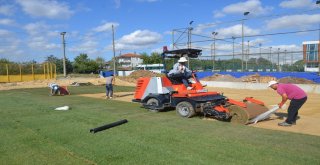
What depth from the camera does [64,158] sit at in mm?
5535

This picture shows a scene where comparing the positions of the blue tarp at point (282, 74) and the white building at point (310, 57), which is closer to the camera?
the blue tarp at point (282, 74)

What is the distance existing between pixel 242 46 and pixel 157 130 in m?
19.5

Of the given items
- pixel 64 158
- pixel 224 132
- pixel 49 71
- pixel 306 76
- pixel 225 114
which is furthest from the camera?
pixel 49 71

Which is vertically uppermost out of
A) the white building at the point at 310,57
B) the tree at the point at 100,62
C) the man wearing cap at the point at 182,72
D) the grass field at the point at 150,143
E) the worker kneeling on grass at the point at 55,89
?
the tree at the point at 100,62

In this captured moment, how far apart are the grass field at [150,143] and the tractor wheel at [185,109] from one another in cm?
41

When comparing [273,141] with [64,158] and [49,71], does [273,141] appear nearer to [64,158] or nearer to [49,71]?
[64,158]

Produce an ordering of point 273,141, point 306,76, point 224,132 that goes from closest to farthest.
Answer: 1. point 273,141
2. point 224,132
3. point 306,76

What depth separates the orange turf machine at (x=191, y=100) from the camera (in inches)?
347

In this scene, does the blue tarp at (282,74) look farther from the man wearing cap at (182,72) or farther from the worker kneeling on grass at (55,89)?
the worker kneeling on grass at (55,89)

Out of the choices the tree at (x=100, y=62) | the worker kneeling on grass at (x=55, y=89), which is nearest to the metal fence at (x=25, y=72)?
the worker kneeling on grass at (x=55, y=89)

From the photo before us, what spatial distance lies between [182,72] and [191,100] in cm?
129

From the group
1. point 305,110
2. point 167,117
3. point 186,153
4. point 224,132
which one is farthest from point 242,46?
point 186,153

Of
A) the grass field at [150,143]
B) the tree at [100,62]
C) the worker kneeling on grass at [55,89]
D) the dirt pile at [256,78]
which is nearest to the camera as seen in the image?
the grass field at [150,143]

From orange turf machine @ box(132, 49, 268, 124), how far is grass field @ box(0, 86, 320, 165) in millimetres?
498
